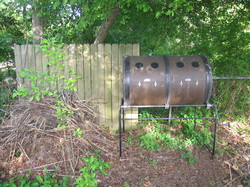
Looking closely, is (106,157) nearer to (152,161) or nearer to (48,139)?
(152,161)

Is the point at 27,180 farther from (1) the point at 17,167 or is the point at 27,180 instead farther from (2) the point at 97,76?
(2) the point at 97,76

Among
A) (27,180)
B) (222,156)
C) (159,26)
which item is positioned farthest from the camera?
(159,26)

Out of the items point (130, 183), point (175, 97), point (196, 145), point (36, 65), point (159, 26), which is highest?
point (159, 26)

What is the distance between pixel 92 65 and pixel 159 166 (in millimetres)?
2471

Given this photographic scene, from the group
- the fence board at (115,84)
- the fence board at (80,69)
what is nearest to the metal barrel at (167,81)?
the fence board at (115,84)

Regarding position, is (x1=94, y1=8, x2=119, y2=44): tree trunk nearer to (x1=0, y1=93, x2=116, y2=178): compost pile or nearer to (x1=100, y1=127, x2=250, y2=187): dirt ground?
(x1=0, y1=93, x2=116, y2=178): compost pile

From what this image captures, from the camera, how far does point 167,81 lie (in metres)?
3.26

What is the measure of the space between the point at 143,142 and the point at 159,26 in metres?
3.36

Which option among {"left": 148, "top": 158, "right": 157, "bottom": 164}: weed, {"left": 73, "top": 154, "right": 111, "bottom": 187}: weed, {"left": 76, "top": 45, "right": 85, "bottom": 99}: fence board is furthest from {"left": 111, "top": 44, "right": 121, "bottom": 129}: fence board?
{"left": 148, "top": 158, "right": 157, "bottom": 164}: weed

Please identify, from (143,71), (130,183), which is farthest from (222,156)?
(143,71)

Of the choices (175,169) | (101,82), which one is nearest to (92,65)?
(101,82)

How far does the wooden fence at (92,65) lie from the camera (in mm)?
4207

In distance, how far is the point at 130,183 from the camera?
307 centimetres

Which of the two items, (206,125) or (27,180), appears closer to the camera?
(27,180)
